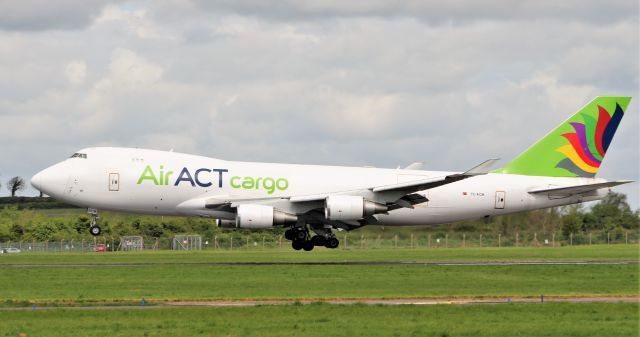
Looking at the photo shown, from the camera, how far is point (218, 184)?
158ft

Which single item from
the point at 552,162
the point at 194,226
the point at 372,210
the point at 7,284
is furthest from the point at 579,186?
the point at 194,226

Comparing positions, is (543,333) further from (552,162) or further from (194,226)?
(194,226)

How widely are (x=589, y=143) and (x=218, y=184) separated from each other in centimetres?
1882

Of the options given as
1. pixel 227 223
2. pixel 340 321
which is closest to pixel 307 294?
pixel 340 321

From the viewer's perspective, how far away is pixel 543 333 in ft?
73.3

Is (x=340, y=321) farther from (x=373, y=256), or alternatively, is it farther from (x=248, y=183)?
(x=373, y=256)

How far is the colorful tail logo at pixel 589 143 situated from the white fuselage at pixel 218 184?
2.50 meters

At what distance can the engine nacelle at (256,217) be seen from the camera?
150ft

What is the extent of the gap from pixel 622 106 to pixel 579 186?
6.41 metres

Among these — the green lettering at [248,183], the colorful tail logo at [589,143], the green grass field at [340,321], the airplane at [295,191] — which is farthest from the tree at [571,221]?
the green grass field at [340,321]

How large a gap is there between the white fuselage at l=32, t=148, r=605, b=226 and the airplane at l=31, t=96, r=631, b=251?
4cm

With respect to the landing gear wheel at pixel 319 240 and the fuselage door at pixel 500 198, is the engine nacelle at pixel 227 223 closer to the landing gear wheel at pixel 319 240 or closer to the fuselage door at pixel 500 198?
the landing gear wheel at pixel 319 240

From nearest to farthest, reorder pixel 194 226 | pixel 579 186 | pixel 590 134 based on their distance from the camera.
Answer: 1. pixel 579 186
2. pixel 590 134
3. pixel 194 226

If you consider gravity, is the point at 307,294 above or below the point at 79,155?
below
